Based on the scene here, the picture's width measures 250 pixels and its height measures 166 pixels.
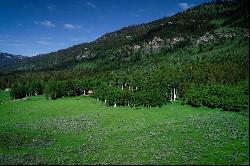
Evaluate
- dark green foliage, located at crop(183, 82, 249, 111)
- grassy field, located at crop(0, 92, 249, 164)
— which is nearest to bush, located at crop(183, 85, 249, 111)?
dark green foliage, located at crop(183, 82, 249, 111)

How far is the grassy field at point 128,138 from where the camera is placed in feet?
185

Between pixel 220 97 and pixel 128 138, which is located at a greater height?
pixel 220 97

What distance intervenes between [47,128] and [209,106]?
6782cm

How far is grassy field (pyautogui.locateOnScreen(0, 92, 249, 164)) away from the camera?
5644 centimetres

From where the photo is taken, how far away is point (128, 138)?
75562 mm

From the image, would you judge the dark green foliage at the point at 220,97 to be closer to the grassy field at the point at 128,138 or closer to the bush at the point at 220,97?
the bush at the point at 220,97

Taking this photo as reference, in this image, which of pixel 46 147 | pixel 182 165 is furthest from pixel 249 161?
pixel 46 147

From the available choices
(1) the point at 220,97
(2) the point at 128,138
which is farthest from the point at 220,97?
(2) the point at 128,138

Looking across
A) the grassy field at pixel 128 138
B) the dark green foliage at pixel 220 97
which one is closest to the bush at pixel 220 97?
the dark green foliage at pixel 220 97

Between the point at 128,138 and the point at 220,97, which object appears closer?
the point at 128,138

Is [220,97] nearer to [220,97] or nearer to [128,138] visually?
[220,97]

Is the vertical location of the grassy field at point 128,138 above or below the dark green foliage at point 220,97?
below

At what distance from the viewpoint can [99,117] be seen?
113875 mm

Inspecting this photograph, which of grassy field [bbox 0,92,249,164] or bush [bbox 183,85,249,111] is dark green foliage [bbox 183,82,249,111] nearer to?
bush [bbox 183,85,249,111]
